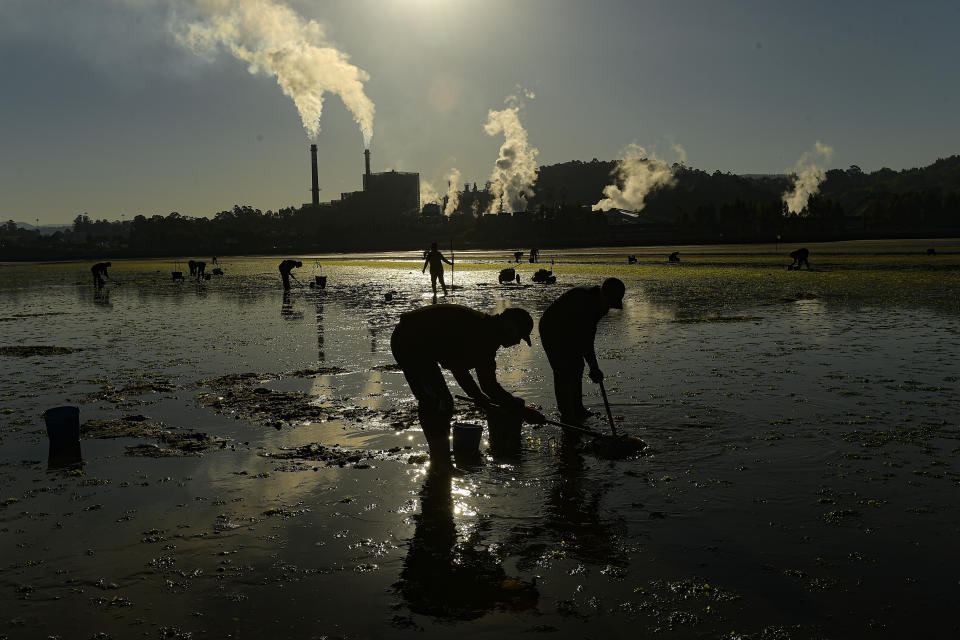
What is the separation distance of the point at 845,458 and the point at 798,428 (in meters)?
1.25

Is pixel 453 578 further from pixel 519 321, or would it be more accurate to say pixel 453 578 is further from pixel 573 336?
pixel 573 336

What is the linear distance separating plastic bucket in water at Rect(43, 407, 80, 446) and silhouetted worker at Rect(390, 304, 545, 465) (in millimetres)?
3969

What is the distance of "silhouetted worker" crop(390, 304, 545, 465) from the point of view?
747cm

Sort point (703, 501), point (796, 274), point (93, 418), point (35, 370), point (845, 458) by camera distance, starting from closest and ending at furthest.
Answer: point (703, 501) < point (845, 458) < point (93, 418) < point (35, 370) < point (796, 274)

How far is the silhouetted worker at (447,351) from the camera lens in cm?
747

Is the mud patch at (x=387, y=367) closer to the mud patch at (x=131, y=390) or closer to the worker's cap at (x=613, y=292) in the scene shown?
the mud patch at (x=131, y=390)

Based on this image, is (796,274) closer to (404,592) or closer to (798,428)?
(798,428)

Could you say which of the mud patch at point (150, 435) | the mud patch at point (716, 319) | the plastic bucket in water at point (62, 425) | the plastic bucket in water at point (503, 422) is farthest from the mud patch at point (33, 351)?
the mud patch at point (716, 319)

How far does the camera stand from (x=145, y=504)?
6.93 meters

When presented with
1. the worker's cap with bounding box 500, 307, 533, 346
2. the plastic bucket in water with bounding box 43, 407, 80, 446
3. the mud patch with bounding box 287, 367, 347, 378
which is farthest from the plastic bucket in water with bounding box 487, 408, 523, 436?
the mud patch with bounding box 287, 367, 347, 378

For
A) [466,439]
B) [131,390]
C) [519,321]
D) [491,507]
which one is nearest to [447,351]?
[519,321]

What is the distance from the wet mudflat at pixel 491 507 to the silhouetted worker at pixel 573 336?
589 mm

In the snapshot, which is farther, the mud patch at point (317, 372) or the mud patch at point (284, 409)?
the mud patch at point (317, 372)

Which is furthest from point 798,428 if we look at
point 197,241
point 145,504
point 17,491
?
point 197,241
